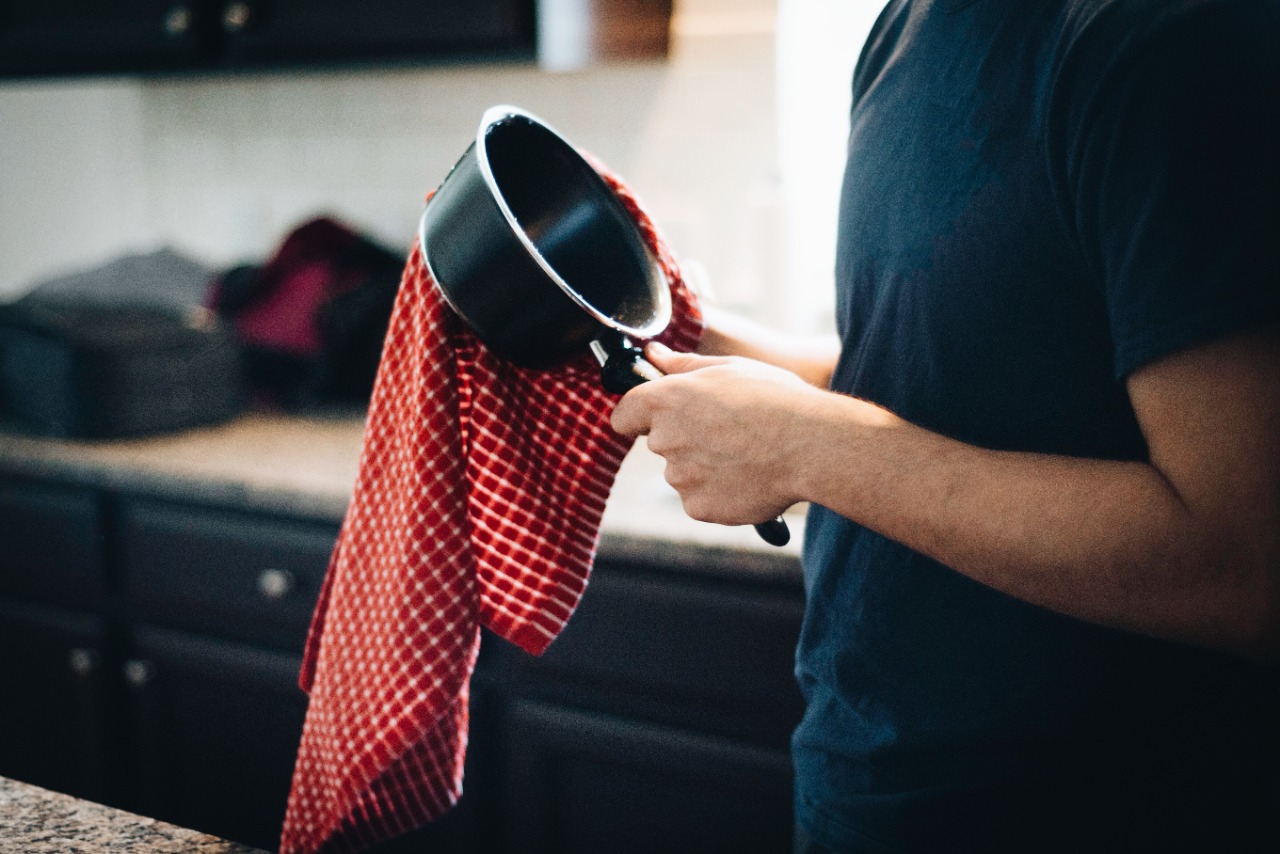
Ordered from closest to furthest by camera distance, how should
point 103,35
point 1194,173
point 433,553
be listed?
point 1194,173 < point 433,553 < point 103,35

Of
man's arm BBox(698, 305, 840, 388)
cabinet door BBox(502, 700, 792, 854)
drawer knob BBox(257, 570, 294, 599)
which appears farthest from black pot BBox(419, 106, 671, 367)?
drawer knob BBox(257, 570, 294, 599)

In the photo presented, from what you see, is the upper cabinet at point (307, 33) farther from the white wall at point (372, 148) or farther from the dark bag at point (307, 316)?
the dark bag at point (307, 316)

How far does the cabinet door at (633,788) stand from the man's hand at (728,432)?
642 mm

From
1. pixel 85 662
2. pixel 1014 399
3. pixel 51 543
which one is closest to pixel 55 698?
pixel 85 662

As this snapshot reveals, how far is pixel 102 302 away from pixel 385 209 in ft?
1.73

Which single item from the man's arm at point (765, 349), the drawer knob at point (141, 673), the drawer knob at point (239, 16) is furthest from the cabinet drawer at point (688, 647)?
the drawer knob at point (239, 16)

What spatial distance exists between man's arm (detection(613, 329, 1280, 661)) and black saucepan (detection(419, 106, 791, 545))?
0.17ft

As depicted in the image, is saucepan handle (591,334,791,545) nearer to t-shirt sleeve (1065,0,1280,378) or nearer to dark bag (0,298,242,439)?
t-shirt sleeve (1065,0,1280,378)

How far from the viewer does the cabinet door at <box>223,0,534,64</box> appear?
149 centimetres

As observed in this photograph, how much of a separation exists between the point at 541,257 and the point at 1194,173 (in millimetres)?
344

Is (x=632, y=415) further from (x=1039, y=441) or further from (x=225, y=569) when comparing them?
(x=225, y=569)

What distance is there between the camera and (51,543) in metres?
1.59

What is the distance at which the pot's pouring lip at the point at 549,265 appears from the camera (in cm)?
63

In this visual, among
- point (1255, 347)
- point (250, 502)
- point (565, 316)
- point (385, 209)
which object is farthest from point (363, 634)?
point (385, 209)
